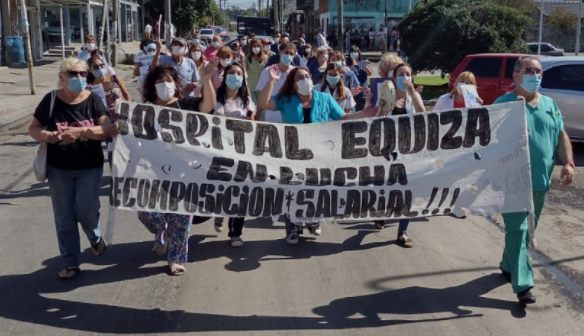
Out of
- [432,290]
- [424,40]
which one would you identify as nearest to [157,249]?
[432,290]

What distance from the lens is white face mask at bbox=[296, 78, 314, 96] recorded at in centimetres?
629

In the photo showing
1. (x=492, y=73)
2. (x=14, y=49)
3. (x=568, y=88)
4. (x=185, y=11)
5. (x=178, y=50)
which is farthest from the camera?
(x=185, y=11)

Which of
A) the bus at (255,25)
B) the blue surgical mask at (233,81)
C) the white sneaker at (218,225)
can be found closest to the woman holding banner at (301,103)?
the blue surgical mask at (233,81)

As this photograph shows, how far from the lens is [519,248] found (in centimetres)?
508

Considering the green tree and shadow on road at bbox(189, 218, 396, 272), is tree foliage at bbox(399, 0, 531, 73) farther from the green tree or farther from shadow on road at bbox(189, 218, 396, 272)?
the green tree

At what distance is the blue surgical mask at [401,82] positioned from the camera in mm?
6320

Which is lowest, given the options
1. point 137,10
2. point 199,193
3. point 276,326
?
point 276,326

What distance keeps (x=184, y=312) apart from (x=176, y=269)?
0.80 metres

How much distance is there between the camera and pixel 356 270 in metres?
5.97

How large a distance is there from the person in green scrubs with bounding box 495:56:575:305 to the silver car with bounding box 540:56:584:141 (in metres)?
6.91

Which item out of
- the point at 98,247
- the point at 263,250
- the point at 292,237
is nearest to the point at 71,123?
the point at 98,247

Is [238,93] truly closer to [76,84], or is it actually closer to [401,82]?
[401,82]

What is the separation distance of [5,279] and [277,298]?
234cm

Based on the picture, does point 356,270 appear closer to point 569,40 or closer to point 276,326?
point 276,326
